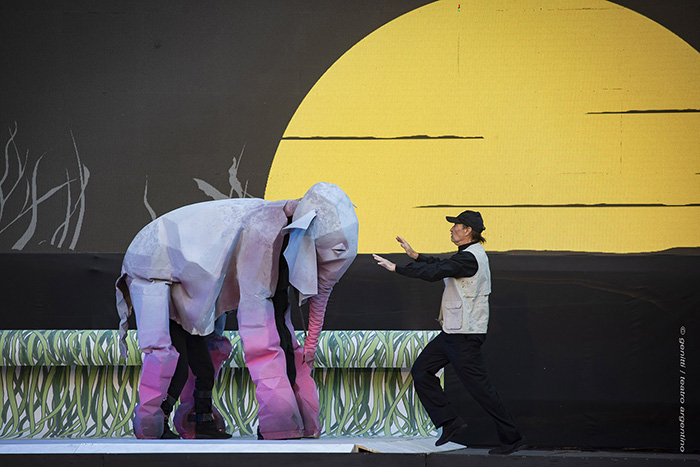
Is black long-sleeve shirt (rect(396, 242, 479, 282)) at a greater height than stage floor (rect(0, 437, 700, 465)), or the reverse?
black long-sleeve shirt (rect(396, 242, 479, 282))

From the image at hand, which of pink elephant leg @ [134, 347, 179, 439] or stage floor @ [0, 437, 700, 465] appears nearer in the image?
stage floor @ [0, 437, 700, 465]


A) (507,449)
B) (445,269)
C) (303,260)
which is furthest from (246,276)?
(507,449)

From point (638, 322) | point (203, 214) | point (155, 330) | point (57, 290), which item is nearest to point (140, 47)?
point (57, 290)

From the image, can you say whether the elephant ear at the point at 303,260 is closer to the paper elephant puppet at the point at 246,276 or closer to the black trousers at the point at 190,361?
the paper elephant puppet at the point at 246,276

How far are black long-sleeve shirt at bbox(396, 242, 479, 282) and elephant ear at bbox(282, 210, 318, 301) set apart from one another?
421 mm

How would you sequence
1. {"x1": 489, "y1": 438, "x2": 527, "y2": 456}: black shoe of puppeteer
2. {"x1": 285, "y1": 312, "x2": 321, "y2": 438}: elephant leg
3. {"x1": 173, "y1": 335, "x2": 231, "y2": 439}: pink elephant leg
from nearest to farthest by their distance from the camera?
{"x1": 489, "y1": 438, "x2": 527, "y2": 456}: black shoe of puppeteer → {"x1": 285, "y1": 312, "x2": 321, "y2": 438}: elephant leg → {"x1": 173, "y1": 335, "x2": 231, "y2": 439}: pink elephant leg

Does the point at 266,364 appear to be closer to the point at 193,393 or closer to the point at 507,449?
the point at 193,393

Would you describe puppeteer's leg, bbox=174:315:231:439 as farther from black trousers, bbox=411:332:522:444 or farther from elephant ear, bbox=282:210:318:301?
black trousers, bbox=411:332:522:444

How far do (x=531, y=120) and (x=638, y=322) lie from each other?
1537 millimetres

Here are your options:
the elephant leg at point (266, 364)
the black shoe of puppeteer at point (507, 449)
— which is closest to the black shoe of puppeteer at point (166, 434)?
the elephant leg at point (266, 364)

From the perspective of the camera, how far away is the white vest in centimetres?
437

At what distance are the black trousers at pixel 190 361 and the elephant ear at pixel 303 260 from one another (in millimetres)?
725

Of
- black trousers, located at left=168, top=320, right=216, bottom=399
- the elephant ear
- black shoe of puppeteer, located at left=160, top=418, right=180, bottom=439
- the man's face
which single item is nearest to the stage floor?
black shoe of puppeteer, located at left=160, top=418, right=180, bottom=439

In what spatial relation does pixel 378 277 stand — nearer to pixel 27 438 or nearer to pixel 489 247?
pixel 489 247
